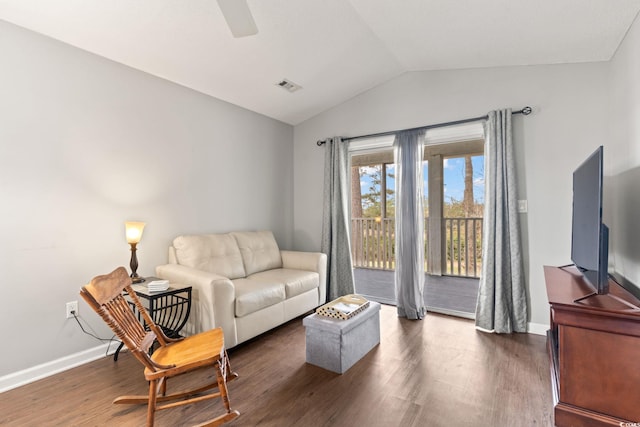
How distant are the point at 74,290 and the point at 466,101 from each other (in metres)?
3.92

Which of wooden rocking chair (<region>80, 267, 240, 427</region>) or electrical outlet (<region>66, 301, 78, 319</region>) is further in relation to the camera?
electrical outlet (<region>66, 301, 78, 319</region>)

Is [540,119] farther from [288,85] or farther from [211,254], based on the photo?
[211,254]

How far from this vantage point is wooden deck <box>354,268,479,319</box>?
3.47 m

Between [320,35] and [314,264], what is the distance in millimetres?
2309

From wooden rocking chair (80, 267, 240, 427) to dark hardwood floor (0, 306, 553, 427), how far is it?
4.2 inches

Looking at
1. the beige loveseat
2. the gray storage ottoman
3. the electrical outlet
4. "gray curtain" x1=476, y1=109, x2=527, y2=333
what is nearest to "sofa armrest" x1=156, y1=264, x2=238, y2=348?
the beige loveseat

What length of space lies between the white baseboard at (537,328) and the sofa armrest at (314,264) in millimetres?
2054

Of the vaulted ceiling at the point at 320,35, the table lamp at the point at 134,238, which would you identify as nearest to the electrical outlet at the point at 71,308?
the table lamp at the point at 134,238

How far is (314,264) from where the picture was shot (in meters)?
3.56

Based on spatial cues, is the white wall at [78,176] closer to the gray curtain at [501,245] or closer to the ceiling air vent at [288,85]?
the ceiling air vent at [288,85]

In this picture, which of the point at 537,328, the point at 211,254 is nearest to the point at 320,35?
the point at 211,254

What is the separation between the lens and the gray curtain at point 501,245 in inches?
113

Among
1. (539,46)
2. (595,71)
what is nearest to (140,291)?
(539,46)

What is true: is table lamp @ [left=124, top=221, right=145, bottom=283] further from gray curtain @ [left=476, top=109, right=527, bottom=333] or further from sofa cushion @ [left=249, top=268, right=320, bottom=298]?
gray curtain @ [left=476, top=109, right=527, bottom=333]
